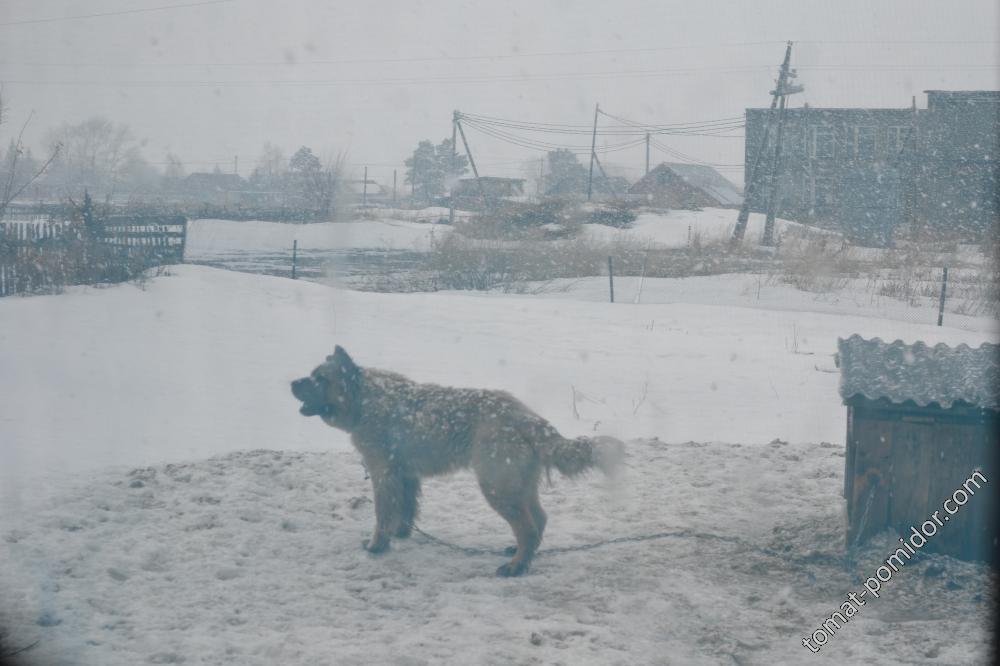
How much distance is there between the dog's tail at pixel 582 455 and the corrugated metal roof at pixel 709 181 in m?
57.7

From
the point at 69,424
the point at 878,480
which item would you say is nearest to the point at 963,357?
the point at 878,480

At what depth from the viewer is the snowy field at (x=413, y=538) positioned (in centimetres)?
455

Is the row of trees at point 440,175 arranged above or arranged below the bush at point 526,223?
above

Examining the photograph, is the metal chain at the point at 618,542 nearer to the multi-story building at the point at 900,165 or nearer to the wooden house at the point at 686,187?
the multi-story building at the point at 900,165

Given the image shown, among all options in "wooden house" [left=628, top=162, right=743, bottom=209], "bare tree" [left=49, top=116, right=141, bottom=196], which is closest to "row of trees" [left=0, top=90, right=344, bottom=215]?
"bare tree" [left=49, top=116, right=141, bottom=196]

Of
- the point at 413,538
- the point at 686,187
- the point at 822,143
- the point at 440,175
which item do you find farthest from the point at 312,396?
the point at 440,175

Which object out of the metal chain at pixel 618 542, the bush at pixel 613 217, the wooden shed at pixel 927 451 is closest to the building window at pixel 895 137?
the bush at pixel 613 217

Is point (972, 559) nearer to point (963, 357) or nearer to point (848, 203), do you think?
point (963, 357)

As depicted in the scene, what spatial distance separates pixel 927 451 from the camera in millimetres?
5520

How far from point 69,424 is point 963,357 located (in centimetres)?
737

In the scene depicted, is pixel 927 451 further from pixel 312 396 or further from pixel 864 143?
pixel 864 143

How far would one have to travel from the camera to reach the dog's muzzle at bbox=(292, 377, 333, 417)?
241 inches

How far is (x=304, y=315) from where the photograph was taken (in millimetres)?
15695

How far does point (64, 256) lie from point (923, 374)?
611 inches
